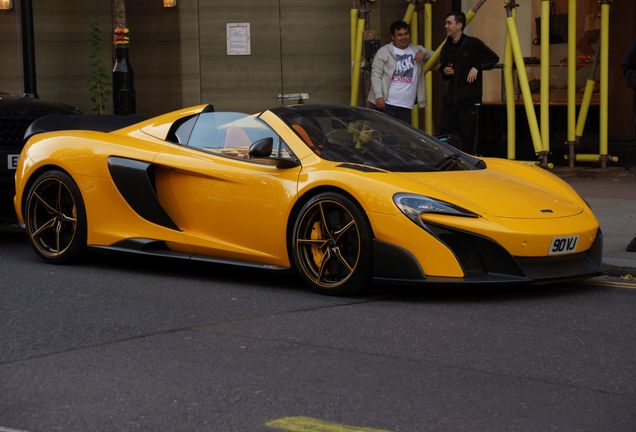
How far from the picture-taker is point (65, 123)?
33.0 ft

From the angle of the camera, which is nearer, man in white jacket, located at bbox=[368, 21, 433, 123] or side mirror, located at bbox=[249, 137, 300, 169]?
side mirror, located at bbox=[249, 137, 300, 169]

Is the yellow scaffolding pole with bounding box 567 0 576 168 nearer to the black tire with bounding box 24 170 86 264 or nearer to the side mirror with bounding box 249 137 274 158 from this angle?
the black tire with bounding box 24 170 86 264

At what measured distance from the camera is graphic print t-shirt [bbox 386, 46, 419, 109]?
549 inches

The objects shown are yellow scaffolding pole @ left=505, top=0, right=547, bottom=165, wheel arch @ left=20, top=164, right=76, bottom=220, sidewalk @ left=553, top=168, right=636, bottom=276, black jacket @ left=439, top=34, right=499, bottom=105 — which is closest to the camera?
sidewalk @ left=553, top=168, right=636, bottom=276

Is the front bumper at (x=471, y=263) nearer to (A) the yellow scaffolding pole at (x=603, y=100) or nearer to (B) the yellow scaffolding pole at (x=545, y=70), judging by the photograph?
(B) the yellow scaffolding pole at (x=545, y=70)

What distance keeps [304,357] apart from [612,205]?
6.85 meters

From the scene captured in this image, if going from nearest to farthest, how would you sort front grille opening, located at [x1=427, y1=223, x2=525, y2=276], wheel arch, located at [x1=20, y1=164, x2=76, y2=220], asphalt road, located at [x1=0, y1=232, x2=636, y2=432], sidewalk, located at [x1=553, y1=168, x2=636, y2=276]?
asphalt road, located at [x1=0, y1=232, x2=636, y2=432] → front grille opening, located at [x1=427, y1=223, x2=525, y2=276] → sidewalk, located at [x1=553, y1=168, x2=636, y2=276] → wheel arch, located at [x1=20, y1=164, x2=76, y2=220]

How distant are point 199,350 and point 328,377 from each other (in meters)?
0.90

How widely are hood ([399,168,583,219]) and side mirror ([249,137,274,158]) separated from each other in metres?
0.90

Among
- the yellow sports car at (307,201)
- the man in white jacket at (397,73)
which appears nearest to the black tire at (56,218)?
the yellow sports car at (307,201)

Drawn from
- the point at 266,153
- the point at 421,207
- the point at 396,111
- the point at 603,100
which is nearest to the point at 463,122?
the point at 396,111

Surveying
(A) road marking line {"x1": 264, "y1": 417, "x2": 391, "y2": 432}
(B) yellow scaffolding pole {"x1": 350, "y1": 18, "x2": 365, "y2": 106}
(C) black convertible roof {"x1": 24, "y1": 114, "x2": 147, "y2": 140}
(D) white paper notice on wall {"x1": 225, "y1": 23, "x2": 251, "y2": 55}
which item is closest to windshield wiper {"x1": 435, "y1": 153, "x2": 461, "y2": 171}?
(C) black convertible roof {"x1": 24, "y1": 114, "x2": 147, "y2": 140}

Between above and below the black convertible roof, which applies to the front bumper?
below

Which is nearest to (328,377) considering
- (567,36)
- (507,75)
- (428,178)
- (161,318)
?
(161,318)
